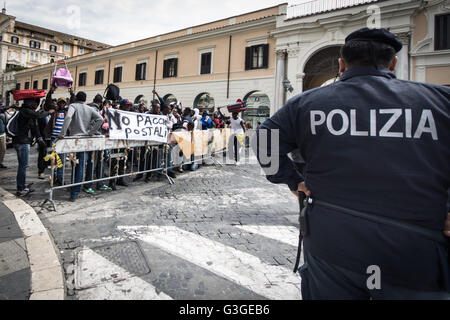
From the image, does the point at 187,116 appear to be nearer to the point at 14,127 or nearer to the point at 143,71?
the point at 14,127

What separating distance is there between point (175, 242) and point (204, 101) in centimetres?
2111

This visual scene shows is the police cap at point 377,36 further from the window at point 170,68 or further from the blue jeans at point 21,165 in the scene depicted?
the window at point 170,68

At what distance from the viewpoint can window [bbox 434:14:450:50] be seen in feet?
45.7

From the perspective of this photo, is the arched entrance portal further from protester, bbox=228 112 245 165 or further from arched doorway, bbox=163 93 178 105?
arched doorway, bbox=163 93 178 105

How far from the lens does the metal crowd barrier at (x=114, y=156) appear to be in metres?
4.77

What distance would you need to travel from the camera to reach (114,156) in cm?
559

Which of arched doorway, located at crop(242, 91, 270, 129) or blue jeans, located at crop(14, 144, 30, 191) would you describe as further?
arched doorway, located at crop(242, 91, 270, 129)

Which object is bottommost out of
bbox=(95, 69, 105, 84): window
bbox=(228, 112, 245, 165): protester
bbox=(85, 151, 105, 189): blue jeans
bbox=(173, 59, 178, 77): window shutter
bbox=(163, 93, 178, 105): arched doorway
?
bbox=(85, 151, 105, 189): blue jeans

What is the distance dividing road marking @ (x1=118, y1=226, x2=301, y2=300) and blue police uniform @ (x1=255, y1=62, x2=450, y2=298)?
1203mm

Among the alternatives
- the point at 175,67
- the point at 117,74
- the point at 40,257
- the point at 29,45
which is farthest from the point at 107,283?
the point at 29,45

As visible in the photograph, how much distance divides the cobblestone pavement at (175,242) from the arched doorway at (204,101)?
57.4 feet

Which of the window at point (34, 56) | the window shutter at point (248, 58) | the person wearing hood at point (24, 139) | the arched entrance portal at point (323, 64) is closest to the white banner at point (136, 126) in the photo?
the person wearing hood at point (24, 139)

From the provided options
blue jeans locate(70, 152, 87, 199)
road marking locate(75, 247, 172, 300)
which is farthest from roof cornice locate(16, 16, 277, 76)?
road marking locate(75, 247, 172, 300)
